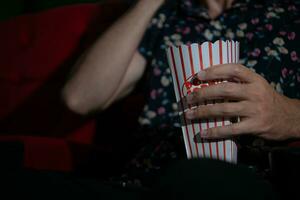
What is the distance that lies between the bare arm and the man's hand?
51cm

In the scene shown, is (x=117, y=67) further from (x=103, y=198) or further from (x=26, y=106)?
(x=103, y=198)

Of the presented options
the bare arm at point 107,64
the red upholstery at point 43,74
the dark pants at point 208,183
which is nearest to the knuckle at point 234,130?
the dark pants at point 208,183

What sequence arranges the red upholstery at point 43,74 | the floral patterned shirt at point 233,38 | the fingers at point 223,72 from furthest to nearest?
the red upholstery at point 43,74
the floral patterned shirt at point 233,38
the fingers at point 223,72

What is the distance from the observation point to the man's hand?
30.0 inches

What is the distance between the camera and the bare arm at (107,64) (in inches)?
49.8

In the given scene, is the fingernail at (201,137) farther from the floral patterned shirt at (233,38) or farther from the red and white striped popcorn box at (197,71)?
the floral patterned shirt at (233,38)

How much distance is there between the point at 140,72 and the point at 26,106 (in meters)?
0.43

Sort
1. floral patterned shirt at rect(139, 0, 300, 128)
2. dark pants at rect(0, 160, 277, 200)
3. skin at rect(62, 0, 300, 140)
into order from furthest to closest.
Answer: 1. floral patterned shirt at rect(139, 0, 300, 128)
2. skin at rect(62, 0, 300, 140)
3. dark pants at rect(0, 160, 277, 200)

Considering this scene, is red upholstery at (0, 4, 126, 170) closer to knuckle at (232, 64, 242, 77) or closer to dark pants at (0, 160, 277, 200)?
knuckle at (232, 64, 242, 77)

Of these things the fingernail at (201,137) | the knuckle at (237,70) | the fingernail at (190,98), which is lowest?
the fingernail at (201,137)

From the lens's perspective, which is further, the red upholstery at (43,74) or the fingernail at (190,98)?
the red upholstery at (43,74)

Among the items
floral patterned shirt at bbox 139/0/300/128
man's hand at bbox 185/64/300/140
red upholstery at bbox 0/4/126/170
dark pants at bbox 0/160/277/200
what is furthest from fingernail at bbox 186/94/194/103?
red upholstery at bbox 0/4/126/170

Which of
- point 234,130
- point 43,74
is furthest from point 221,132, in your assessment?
point 43,74

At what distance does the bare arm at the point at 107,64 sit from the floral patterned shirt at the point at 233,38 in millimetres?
49
